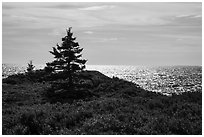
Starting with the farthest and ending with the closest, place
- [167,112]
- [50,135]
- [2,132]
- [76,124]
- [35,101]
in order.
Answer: [35,101], [167,112], [76,124], [2,132], [50,135]

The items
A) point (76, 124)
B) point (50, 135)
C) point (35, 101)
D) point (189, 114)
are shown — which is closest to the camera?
point (50, 135)

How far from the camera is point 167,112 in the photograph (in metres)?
15.0

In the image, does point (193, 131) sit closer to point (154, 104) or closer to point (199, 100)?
point (154, 104)

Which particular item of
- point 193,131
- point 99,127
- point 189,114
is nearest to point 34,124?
point 99,127

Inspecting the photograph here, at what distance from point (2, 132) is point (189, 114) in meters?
10.2

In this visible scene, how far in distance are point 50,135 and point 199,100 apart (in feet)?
45.5

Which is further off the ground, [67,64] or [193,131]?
[67,64]

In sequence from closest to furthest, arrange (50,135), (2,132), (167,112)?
(50,135) < (2,132) < (167,112)

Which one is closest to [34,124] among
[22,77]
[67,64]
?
[67,64]

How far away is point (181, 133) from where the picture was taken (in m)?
10.9

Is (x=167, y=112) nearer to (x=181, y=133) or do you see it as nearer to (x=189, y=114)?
(x=189, y=114)

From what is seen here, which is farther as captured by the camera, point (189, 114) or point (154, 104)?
point (154, 104)

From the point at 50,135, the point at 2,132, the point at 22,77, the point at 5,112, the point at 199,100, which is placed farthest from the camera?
the point at 22,77

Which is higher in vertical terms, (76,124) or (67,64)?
(67,64)
